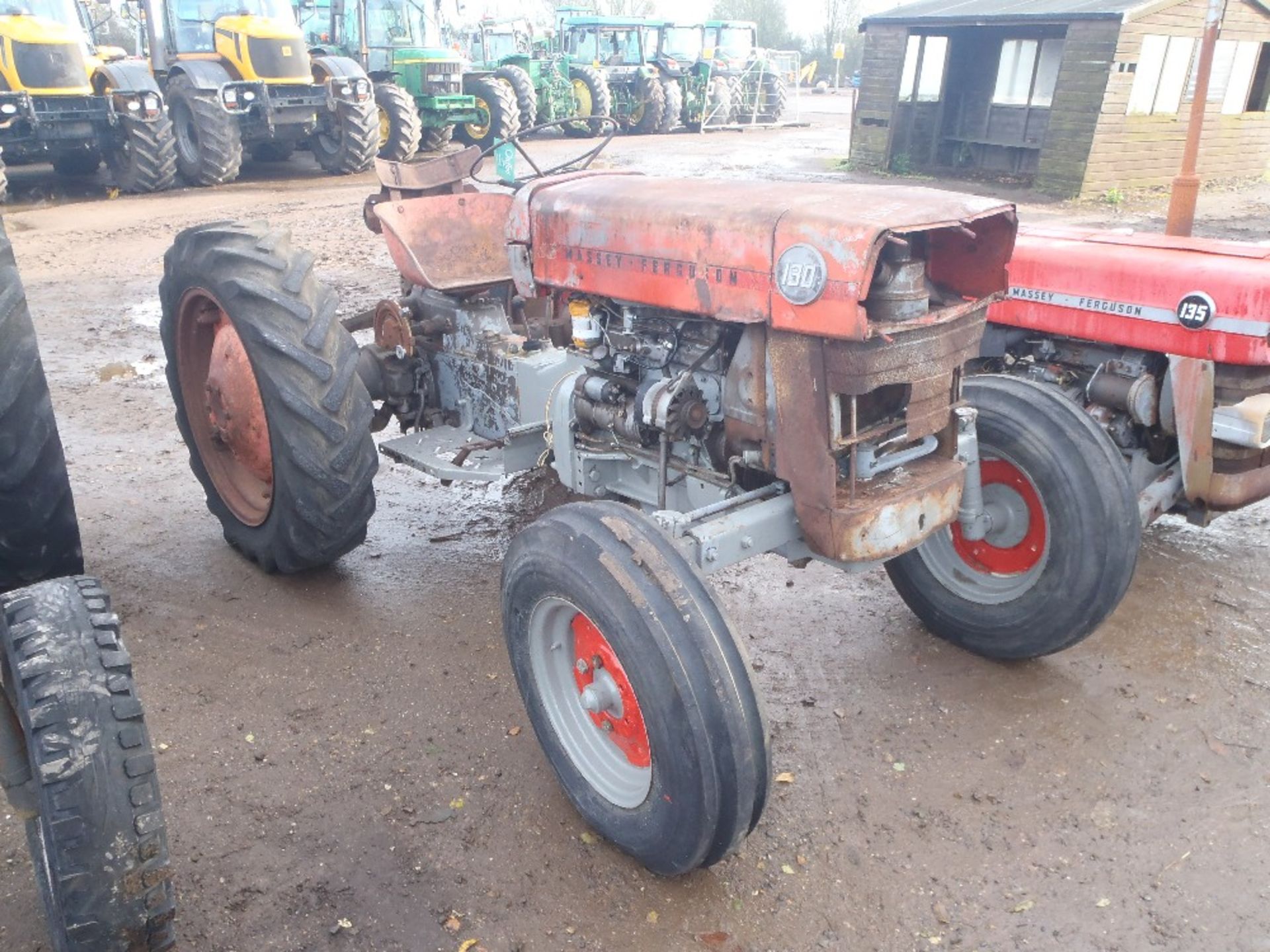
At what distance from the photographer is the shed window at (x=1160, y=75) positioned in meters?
12.8

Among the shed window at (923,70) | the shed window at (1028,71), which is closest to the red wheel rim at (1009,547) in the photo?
the shed window at (1028,71)

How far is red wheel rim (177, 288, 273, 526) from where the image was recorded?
361 cm

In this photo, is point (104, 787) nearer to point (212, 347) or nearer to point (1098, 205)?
point (212, 347)

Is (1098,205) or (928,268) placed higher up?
(928,268)

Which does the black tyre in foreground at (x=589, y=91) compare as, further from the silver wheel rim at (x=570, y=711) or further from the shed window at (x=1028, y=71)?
the silver wheel rim at (x=570, y=711)

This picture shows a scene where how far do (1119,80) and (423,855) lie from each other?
13.3m

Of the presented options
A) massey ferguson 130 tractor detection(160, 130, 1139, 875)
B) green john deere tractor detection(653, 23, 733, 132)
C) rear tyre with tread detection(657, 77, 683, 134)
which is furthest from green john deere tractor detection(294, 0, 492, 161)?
massey ferguson 130 tractor detection(160, 130, 1139, 875)

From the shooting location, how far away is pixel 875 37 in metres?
14.6

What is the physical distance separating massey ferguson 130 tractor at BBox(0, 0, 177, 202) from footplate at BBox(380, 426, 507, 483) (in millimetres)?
10014

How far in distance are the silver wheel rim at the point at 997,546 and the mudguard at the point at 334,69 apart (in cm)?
1267

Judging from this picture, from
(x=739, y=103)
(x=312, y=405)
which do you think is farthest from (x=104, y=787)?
(x=739, y=103)

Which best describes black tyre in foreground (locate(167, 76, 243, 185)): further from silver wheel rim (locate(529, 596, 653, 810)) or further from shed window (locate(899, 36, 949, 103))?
silver wheel rim (locate(529, 596, 653, 810))

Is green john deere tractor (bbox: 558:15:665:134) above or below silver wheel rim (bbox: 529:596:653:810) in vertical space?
above

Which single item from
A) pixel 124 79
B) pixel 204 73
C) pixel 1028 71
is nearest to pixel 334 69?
pixel 204 73
